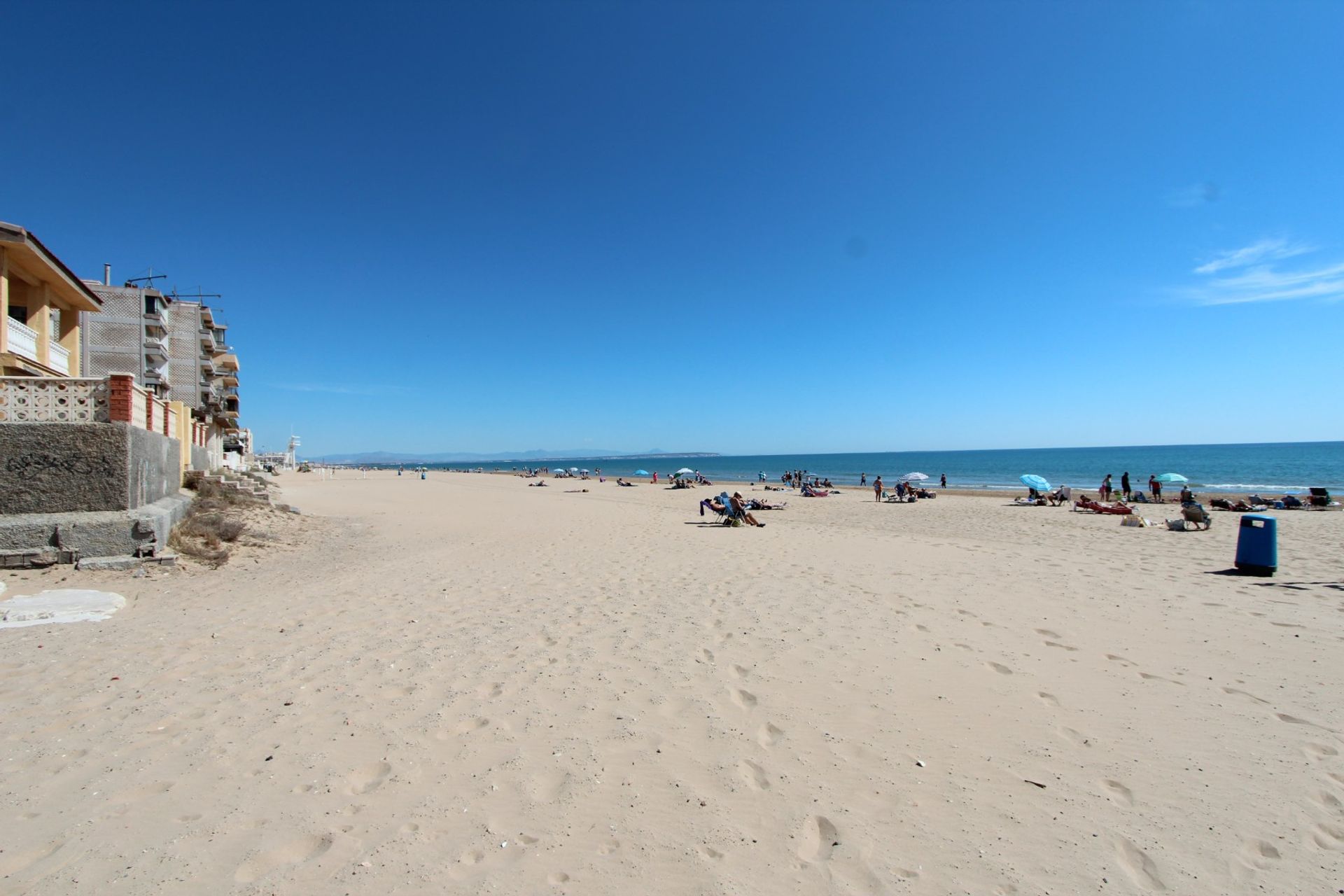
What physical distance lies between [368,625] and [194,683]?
1.69 meters

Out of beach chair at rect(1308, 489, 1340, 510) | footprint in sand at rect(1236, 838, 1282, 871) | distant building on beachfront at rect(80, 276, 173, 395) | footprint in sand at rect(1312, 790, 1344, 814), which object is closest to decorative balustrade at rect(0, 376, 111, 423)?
footprint in sand at rect(1236, 838, 1282, 871)

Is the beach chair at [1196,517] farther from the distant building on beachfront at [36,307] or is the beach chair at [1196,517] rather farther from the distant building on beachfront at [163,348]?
the distant building on beachfront at [163,348]

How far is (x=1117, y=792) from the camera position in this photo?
10.1 feet

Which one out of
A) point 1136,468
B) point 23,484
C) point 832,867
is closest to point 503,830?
point 832,867

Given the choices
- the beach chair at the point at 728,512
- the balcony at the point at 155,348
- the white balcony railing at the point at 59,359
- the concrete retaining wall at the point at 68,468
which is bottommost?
the beach chair at the point at 728,512

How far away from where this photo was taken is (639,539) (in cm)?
1308

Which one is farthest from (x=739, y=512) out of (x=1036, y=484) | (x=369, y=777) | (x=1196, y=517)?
(x=1036, y=484)

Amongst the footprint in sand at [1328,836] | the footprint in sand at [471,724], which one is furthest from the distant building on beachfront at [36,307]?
the footprint in sand at [1328,836]

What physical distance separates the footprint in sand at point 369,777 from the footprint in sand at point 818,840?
2088 millimetres

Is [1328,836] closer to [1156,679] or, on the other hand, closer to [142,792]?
[1156,679]

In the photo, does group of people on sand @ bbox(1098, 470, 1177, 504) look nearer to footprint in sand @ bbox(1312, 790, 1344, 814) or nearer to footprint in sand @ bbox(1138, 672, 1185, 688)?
footprint in sand @ bbox(1138, 672, 1185, 688)

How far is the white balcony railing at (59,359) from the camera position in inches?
582

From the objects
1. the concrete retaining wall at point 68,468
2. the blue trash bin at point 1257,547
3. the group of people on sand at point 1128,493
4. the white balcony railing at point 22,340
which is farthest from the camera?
the group of people on sand at point 1128,493

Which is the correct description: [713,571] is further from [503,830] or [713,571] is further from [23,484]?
[23,484]
